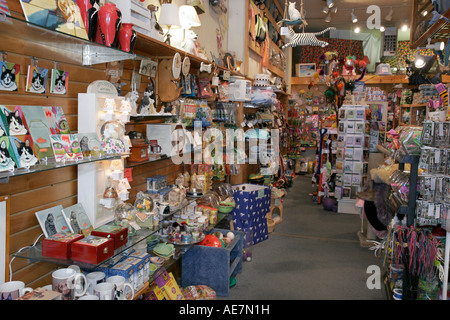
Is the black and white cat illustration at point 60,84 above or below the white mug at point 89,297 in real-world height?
above

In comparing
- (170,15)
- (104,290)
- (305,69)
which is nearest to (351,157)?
(170,15)

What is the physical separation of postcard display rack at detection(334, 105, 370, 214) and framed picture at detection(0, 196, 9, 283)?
5.83 metres

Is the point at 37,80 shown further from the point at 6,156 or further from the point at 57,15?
the point at 6,156

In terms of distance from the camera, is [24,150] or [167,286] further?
[167,286]

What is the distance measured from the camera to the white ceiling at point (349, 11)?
7.75 metres

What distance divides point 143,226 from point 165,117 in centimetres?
97

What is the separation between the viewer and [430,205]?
2768 millimetres

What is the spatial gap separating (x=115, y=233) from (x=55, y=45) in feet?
3.26

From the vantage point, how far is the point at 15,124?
1.56 metres

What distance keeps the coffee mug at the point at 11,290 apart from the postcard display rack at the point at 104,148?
582mm

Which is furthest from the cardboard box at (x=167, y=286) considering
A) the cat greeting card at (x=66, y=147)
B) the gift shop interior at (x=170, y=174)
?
the cat greeting card at (x=66, y=147)

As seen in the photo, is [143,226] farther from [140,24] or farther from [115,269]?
[140,24]

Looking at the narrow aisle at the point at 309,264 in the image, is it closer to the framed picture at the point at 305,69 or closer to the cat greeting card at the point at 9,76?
the cat greeting card at the point at 9,76

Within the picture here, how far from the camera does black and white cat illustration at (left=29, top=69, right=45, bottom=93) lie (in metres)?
1.72
